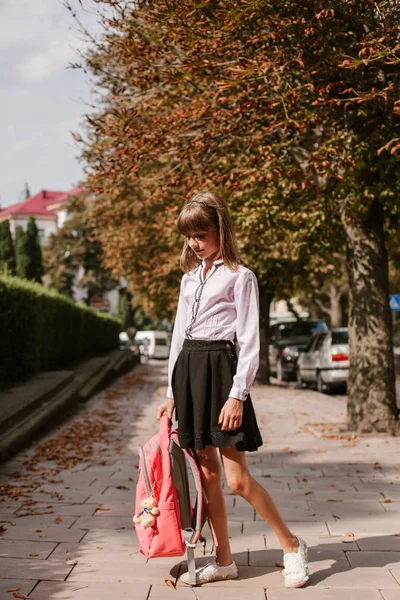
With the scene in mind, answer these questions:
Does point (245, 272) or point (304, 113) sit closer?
point (245, 272)

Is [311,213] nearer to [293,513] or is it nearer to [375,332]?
[375,332]

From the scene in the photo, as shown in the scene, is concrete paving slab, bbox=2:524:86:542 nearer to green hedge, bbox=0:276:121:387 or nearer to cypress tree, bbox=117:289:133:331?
green hedge, bbox=0:276:121:387

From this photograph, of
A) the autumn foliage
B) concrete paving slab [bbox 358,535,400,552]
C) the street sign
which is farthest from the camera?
the street sign

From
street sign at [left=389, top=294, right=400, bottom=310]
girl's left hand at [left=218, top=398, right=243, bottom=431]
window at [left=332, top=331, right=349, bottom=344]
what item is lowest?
window at [left=332, top=331, right=349, bottom=344]

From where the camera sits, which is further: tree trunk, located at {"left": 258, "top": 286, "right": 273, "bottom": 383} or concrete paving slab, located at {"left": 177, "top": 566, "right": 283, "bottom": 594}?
tree trunk, located at {"left": 258, "top": 286, "right": 273, "bottom": 383}

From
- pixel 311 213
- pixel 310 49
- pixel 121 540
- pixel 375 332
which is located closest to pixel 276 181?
pixel 311 213

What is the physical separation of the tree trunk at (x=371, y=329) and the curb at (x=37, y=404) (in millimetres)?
4115

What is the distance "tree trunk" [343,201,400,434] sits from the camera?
1020cm

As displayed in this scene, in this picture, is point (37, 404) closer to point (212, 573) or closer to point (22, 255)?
point (212, 573)

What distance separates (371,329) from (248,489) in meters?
6.53

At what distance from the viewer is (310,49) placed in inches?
343

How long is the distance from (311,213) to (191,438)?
20.8 feet

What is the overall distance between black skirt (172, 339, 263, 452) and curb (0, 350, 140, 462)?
417 centimetres

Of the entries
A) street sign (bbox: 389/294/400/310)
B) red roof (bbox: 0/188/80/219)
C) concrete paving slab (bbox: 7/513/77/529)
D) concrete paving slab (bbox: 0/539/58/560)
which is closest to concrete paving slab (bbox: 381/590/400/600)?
concrete paving slab (bbox: 0/539/58/560)
